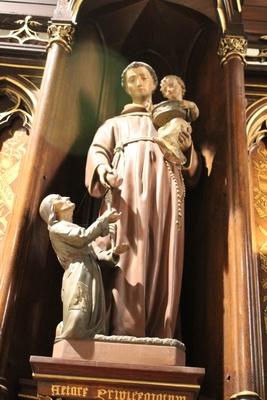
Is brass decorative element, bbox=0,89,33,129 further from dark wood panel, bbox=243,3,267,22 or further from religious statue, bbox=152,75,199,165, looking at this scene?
dark wood panel, bbox=243,3,267,22

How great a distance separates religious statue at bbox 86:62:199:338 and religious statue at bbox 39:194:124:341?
11 centimetres

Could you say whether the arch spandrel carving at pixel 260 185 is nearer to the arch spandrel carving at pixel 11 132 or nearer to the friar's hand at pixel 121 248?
the friar's hand at pixel 121 248

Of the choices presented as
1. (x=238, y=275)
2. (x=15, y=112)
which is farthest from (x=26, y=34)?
(x=238, y=275)

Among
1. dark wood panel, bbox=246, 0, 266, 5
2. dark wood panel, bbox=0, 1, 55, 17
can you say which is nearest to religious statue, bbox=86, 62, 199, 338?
dark wood panel, bbox=0, 1, 55, 17

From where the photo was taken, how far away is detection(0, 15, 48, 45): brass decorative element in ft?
15.3

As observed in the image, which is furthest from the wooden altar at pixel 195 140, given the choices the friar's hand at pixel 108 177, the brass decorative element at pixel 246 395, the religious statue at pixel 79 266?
the friar's hand at pixel 108 177

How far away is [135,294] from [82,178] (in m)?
1.36

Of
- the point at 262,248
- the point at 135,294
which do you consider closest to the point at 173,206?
the point at 135,294

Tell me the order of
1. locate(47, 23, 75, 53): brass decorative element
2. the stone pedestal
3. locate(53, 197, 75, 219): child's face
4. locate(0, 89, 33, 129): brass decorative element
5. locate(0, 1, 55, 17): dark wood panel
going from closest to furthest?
the stone pedestal
locate(53, 197, 75, 219): child's face
locate(47, 23, 75, 53): brass decorative element
locate(0, 89, 33, 129): brass decorative element
locate(0, 1, 55, 17): dark wood panel

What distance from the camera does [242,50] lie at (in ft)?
13.2

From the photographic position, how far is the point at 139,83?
12.7 feet

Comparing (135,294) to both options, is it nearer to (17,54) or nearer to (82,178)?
(82,178)

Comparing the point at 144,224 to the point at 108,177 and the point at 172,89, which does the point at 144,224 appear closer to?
the point at 108,177

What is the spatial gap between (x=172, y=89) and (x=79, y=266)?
1.44 meters
